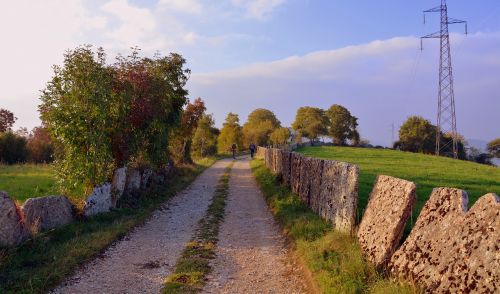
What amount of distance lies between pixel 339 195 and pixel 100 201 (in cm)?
708

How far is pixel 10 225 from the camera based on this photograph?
883cm

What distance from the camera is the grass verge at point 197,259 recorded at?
7.71m

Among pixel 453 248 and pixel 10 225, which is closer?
pixel 453 248

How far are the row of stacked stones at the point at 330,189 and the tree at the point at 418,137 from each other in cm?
7506

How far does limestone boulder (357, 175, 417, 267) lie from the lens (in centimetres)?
770

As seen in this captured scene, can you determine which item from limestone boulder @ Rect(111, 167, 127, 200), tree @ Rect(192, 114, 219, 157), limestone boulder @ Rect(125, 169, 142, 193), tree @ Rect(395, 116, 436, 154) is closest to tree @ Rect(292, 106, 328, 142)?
tree @ Rect(395, 116, 436, 154)

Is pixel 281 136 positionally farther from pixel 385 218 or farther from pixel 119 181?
pixel 385 218

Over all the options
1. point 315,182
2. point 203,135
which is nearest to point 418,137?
point 203,135

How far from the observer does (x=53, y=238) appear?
10.0m

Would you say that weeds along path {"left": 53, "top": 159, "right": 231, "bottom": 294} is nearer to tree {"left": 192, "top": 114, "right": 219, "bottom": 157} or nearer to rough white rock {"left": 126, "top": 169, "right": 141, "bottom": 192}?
rough white rock {"left": 126, "top": 169, "right": 141, "bottom": 192}

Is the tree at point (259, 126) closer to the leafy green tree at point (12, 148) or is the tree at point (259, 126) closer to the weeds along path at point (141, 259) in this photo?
the leafy green tree at point (12, 148)

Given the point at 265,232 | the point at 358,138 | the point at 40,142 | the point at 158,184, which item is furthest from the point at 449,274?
the point at 358,138

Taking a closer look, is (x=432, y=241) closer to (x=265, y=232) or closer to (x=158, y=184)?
(x=265, y=232)

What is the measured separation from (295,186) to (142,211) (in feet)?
22.0
